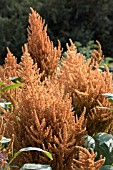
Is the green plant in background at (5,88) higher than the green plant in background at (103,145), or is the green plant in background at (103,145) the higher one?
the green plant in background at (5,88)

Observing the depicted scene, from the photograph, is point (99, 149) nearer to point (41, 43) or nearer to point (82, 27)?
point (41, 43)

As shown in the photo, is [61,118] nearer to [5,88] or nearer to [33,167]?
[33,167]

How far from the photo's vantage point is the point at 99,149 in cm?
263

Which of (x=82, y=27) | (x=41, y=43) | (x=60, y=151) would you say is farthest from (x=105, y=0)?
(x=60, y=151)

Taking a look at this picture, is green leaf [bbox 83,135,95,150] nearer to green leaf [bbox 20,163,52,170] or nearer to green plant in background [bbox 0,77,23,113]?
green leaf [bbox 20,163,52,170]

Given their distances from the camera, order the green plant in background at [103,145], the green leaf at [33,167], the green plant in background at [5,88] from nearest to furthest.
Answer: the green leaf at [33,167] → the green plant in background at [103,145] → the green plant in background at [5,88]

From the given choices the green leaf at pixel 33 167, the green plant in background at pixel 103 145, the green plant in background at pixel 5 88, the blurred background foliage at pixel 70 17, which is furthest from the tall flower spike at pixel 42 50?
the blurred background foliage at pixel 70 17

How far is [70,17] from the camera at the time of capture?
424 inches

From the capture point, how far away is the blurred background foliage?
1038 centimetres

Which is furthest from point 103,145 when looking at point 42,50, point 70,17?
point 70,17

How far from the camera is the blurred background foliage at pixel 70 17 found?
34.1 ft

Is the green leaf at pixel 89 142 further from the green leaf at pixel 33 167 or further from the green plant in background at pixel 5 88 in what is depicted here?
the green plant in background at pixel 5 88

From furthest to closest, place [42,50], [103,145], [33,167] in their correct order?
[42,50], [103,145], [33,167]

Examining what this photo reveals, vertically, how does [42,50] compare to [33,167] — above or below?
above
